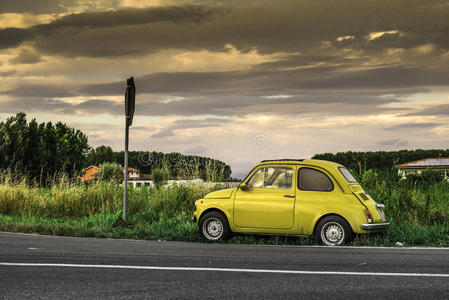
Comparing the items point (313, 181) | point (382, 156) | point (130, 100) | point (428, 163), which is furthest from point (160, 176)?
point (428, 163)

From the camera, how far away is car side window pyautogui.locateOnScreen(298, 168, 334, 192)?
1090 cm

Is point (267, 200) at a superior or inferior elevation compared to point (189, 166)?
inferior

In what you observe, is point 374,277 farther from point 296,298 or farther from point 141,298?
point 141,298

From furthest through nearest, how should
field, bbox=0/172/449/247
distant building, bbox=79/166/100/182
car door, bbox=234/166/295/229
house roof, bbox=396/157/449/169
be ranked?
house roof, bbox=396/157/449/169, distant building, bbox=79/166/100/182, field, bbox=0/172/449/247, car door, bbox=234/166/295/229

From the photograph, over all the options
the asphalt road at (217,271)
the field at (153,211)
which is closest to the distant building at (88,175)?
the field at (153,211)

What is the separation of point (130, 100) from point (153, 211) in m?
3.27

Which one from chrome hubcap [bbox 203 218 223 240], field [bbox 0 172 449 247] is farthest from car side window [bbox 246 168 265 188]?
field [bbox 0 172 449 247]

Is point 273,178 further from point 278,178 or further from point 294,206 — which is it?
point 294,206

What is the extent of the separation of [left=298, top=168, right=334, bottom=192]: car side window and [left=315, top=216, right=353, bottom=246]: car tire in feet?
2.16

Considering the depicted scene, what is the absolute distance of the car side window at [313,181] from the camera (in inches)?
429

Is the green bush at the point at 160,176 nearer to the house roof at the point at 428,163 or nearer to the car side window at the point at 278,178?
the car side window at the point at 278,178

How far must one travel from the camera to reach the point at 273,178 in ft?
36.4

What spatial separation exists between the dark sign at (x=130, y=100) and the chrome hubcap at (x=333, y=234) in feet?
20.3

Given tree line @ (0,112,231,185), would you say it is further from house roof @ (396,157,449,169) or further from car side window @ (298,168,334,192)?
house roof @ (396,157,449,169)
